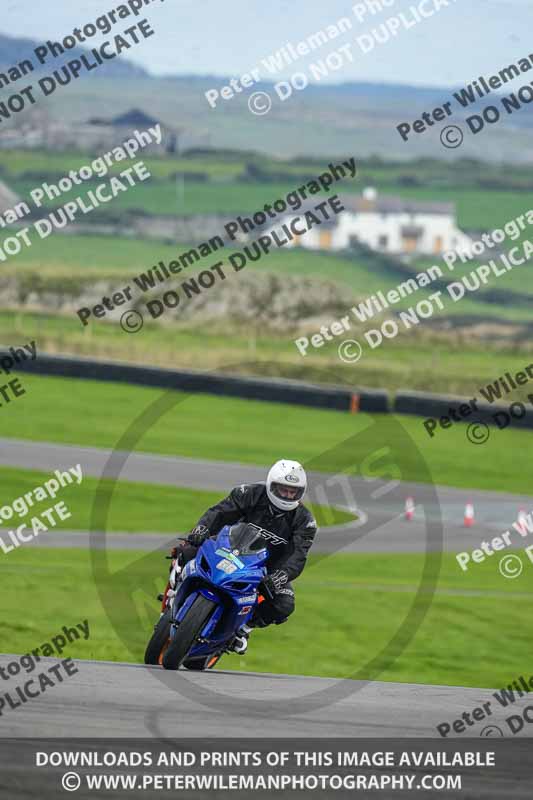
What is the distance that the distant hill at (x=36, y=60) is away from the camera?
4227 inches

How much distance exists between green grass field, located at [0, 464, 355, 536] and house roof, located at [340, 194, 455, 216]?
78.0 m

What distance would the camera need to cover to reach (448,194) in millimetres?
109438

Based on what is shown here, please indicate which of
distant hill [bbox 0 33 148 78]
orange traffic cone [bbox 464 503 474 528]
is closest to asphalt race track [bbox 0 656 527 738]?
orange traffic cone [bbox 464 503 474 528]

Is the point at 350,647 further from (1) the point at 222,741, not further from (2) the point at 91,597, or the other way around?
(1) the point at 222,741

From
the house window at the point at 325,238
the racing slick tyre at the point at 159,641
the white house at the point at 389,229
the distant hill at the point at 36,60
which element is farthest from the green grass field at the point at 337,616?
the distant hill at the point at 36,60

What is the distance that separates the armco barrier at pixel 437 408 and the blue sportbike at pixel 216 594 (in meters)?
23.3

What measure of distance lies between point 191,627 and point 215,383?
83.4 feet

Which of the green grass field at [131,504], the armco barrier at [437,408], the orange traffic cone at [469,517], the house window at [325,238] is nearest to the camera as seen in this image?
the green grass field at [131,504]

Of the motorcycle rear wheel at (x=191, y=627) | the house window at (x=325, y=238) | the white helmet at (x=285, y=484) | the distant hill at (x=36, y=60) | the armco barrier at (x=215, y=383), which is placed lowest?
the house window at (x=325, y=238)

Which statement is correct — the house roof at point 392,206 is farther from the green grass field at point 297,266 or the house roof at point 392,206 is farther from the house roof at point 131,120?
the house roof at point 131,120

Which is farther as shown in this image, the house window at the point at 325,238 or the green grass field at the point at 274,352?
the house window at the point at 325,238

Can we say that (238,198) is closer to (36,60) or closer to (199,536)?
(36,60)

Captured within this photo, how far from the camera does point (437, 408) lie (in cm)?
3272

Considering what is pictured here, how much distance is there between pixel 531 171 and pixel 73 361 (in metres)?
87.1
